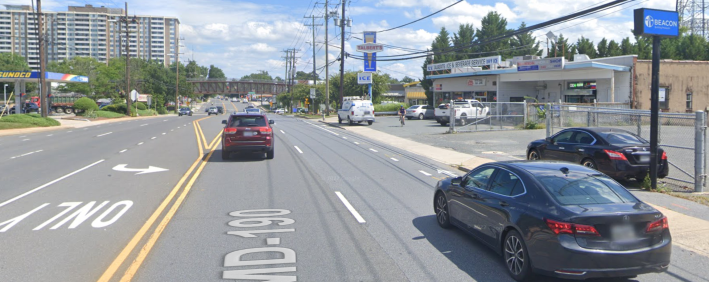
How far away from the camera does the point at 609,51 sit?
60938 millimetres

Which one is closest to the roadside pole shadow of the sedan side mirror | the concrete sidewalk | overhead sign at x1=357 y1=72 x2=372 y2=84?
the sedan side mirror

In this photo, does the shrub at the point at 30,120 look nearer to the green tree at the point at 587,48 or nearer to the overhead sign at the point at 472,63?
the overhead sign at the point at 472,63

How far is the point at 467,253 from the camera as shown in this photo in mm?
7281

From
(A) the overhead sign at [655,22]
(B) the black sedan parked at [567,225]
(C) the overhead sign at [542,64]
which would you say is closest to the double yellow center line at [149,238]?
(B) the black sedan parked at [567,225]

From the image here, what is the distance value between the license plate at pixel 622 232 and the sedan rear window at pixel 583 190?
46 cm

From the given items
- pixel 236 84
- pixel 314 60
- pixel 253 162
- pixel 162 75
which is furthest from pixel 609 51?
pixel 236 84

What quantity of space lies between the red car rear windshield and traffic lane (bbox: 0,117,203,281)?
2.53 metres

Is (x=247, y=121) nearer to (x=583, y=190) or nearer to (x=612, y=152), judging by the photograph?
(x=612, y=152)

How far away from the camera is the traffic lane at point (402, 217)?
6.56m

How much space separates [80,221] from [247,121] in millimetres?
9184

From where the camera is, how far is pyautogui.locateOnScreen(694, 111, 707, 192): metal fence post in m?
11.8

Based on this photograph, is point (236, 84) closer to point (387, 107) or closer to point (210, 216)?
point (387, 107)

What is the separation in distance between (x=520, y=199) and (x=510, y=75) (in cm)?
3955

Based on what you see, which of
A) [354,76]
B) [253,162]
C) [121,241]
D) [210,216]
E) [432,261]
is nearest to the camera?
[432,261]
